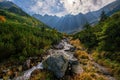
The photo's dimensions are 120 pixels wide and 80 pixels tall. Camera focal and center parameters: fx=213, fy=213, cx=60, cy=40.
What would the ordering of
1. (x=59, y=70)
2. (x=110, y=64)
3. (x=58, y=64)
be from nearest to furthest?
(x=59, y=70) → (x=58, y=64) → (x=110, y=64)

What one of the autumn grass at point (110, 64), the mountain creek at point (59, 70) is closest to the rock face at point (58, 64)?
the mountain creek at point (59, 70)

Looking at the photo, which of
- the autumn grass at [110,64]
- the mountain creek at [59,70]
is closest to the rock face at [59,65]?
the mountain creek at [59,70]

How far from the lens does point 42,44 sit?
85.6m

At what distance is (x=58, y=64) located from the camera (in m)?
39.2

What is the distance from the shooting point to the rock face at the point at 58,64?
3888 centimetres

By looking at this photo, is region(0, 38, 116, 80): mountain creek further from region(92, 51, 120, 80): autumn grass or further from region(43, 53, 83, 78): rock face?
region(92, 51, 120, 80): autumn grass

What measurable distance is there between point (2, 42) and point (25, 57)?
7.96 m

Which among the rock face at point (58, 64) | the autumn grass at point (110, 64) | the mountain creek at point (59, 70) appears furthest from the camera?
the autumn grass at point (110, 64)

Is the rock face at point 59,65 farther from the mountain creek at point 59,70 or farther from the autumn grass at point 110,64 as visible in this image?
the autumn grass at point 110,64

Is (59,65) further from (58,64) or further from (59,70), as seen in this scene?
(59,70)

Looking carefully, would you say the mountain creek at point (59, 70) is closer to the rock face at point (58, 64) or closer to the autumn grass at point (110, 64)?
the rock face at point (58, 64)

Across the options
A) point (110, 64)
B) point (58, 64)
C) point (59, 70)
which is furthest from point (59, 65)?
point (110, 64)

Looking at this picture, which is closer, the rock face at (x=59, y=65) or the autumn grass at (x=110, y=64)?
the rock face at (x=59, y=65)

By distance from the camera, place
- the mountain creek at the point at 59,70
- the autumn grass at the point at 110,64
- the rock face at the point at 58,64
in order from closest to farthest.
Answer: the rock face at the point at 58,64, the mountain creek at the point at 59,70, the autumn grass at the point at 110,64
